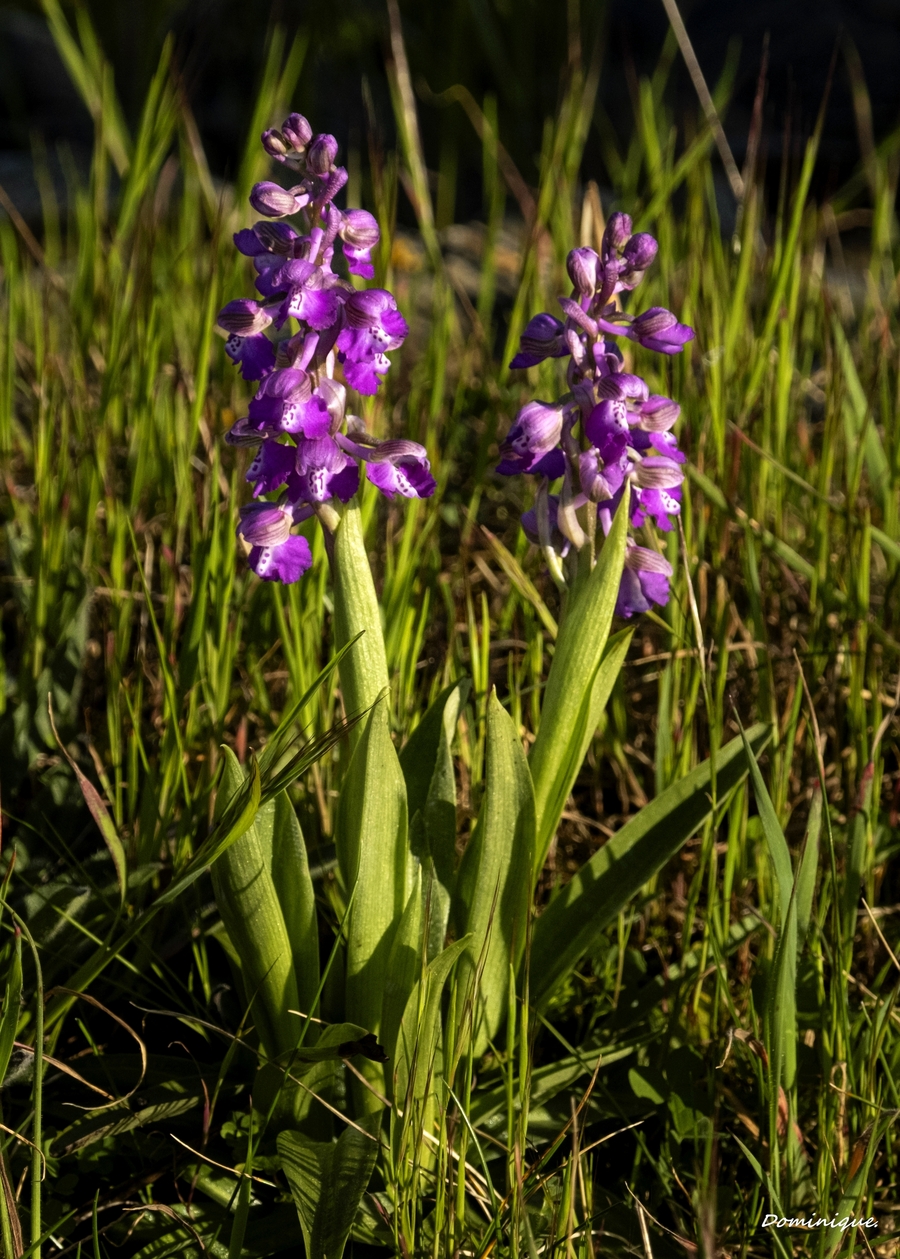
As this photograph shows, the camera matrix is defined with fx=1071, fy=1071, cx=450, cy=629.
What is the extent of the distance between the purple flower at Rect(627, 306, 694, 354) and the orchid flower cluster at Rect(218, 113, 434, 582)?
267mm

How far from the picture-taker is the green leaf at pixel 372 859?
116cm

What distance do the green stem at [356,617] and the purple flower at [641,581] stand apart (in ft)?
0.97

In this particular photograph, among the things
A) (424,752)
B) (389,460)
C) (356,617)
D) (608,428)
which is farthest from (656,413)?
(424,752)

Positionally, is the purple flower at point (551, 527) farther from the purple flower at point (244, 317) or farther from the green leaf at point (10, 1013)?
the green leaf at point (10, 1013)

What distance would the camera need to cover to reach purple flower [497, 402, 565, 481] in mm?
1162

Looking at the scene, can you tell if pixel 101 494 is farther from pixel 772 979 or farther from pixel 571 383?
pixel 772 979

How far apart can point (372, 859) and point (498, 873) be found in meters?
0.16

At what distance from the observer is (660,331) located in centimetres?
119

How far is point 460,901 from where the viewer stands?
1.33 metres

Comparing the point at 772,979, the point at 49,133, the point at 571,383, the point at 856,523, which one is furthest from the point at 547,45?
the point at 772,979

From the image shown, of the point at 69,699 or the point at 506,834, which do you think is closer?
the point at 506,834

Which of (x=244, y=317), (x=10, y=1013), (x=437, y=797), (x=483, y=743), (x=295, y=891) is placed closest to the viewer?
(x=10, y=1013)

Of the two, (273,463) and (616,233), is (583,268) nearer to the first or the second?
(616,233)

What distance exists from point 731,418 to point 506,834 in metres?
1.32
